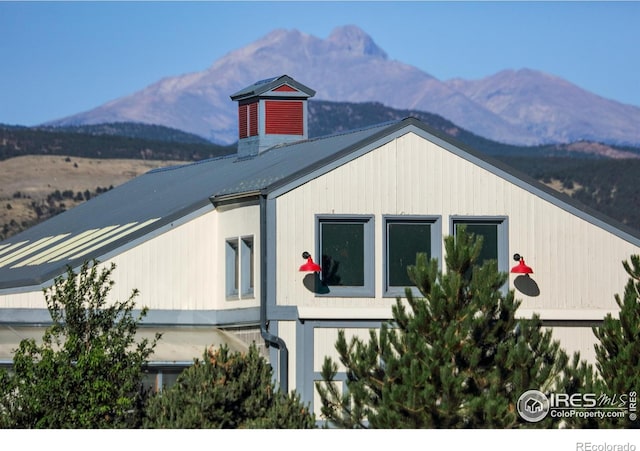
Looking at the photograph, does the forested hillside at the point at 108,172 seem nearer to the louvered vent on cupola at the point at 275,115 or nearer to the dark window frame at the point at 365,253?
the louvered vent on cupola at the point at 275,115

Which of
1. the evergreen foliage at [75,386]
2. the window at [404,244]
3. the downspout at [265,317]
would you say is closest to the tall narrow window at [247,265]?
the downspout at [265,317]

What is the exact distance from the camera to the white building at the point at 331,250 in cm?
3100

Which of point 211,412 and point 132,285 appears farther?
point 132,285

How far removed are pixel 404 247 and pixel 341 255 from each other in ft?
4.58

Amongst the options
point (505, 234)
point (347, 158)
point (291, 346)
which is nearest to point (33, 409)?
point (291, 346)

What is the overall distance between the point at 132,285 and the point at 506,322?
11.2 meters

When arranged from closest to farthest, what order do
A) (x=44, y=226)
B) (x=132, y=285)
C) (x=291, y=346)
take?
1. (x=291, y=346)
2. (x=132, y=285)
3. (x=44, y=226)

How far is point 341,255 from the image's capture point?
31453mm

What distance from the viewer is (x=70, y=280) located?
2641 cm

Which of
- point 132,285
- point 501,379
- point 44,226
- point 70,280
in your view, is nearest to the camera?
point 501,379

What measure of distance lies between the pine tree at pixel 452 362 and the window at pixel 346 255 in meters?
5.90

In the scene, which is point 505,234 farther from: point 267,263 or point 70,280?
point 70,280

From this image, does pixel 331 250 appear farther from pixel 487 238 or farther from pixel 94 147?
pixel 94 147

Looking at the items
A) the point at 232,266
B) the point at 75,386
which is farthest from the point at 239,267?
the point at 75,386
